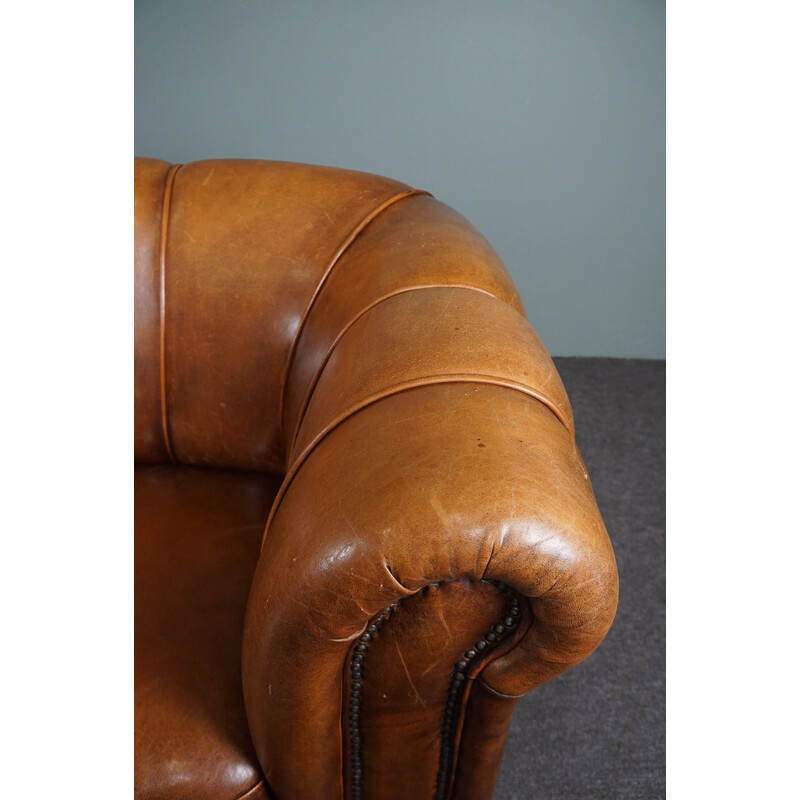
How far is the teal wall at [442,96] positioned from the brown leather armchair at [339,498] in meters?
0.73

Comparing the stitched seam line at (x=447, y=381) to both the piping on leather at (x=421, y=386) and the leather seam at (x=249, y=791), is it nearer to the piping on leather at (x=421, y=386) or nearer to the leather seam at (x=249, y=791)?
the piping on leather at (x=421, y=386)

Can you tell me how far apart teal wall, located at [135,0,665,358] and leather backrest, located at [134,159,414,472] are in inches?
29.8

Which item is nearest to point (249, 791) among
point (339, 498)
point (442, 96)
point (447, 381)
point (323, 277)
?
point (339, 498)

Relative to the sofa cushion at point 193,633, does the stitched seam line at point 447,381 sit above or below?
above

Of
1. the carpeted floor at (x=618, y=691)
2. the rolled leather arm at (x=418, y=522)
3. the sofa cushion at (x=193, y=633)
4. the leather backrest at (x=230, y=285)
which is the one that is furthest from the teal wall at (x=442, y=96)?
the rolled leather arm at (x=418, y=522)

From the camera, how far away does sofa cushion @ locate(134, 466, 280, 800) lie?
723 mm

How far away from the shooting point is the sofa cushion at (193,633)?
0.72 m

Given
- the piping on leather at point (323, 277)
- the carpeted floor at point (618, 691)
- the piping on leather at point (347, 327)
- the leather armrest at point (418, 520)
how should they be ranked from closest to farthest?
the leather armrest at point (418, 520) < the piping on leather at point (347, 327) < the piping on leather at point (323, 277) < the carpeted floor at point (618, 691)

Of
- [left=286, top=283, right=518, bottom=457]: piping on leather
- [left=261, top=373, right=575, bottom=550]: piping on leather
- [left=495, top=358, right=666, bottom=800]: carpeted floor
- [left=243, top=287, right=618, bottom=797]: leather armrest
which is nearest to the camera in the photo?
[left=243, top=287, right=618, bottom=797]: leather armrest

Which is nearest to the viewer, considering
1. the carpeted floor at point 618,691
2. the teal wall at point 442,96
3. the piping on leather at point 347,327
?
the piping on leather at point 347,327

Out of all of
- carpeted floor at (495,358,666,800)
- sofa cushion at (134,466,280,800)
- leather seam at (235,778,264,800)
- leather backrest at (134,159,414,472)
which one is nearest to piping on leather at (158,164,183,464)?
leather backrest at (134,159,414,472)

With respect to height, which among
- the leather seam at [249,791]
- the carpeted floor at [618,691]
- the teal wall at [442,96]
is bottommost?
the carpeted floor at [618,691]

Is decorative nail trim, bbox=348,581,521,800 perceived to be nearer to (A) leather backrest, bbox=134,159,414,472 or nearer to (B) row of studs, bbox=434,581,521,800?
(B) row of studs, bbox=434,581,521,800
